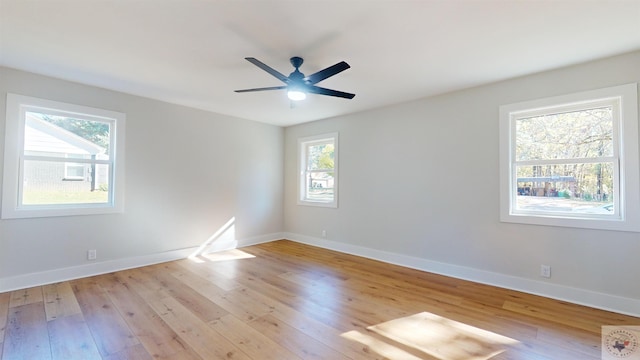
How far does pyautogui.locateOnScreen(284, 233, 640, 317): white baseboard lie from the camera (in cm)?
274

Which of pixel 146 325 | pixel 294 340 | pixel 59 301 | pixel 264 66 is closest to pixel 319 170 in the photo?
pixel 264 66

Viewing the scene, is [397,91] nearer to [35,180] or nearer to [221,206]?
[221,206]

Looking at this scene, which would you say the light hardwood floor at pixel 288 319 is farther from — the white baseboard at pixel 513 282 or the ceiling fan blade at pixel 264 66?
the ceiling fan blade at pixel 264 66

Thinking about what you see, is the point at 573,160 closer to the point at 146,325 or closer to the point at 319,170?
the point at 319,170

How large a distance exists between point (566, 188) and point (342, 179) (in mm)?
3088

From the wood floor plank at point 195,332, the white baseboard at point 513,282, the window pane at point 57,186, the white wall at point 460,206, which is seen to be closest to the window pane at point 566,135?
the white wall at point 460,206

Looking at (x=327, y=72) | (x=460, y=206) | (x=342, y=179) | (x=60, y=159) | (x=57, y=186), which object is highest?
(x=327, y=72)

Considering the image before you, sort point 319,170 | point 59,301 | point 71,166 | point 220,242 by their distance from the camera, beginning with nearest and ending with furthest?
1. point 59,301
2. point 71,166
3. point 220,242
4. point 319,170

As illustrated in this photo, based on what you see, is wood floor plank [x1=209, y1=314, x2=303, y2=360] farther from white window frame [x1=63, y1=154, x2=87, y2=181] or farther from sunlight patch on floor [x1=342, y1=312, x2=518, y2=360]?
white window frame [x1=63, y1=154, x2=87, y2=181]

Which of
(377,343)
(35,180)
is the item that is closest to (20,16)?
(35,180)

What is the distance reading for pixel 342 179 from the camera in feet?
16.9

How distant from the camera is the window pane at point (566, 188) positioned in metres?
2.93

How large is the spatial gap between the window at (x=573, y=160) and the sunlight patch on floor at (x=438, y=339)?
164 cm

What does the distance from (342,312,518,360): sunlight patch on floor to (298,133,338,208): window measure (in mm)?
2929
